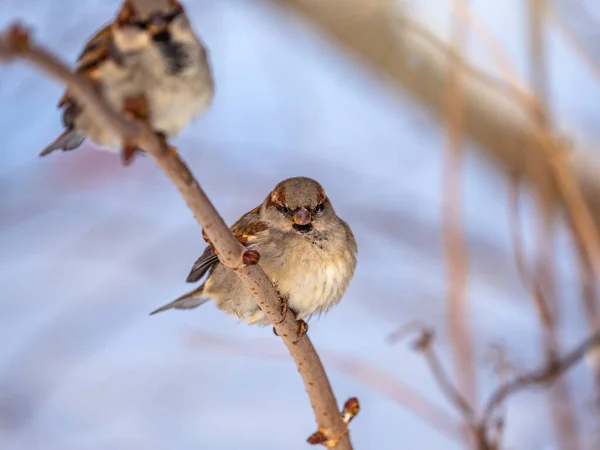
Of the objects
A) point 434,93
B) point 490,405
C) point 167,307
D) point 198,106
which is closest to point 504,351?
point 490,405

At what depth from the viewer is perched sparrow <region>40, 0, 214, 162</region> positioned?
0.84 metres

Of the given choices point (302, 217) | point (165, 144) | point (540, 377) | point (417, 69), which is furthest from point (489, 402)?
point (417, 69)

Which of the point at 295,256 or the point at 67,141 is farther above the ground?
the point at 295,256

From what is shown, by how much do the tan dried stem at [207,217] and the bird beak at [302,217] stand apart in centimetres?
52

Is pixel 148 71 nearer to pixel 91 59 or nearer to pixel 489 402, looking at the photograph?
pixel 91 59

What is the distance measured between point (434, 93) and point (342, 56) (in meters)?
0.53

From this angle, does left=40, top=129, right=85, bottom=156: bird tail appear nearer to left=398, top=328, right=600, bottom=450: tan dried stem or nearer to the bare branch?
left=398, top=328, right=600, bottom=450: tan dried stem

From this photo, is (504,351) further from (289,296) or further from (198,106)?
(198,106)

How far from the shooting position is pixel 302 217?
188 cm

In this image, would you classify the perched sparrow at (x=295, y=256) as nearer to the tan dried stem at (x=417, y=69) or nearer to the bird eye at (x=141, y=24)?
the bird eye at (x=141, y=24)

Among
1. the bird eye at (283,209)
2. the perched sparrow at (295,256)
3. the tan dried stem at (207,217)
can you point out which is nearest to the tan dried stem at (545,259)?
the perched sparrow at (295,256)

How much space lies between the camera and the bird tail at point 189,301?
2194mm

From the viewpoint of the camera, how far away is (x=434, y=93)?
3863 mm

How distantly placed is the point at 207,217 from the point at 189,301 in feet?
4.52
